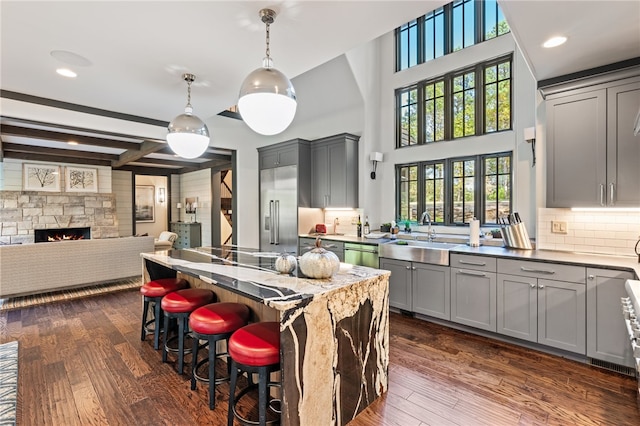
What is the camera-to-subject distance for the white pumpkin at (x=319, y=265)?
1972mm

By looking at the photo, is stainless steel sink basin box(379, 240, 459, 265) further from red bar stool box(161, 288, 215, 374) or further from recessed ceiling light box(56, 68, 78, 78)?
recessed ceiling light box(56, 68, 78, 78)

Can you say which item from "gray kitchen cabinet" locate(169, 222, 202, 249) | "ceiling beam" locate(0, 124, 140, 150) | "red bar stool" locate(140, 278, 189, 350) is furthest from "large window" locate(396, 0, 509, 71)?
"gray kitchen cabinet" locate(169, 222, 202, 249)

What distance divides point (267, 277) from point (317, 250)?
0.39 metres

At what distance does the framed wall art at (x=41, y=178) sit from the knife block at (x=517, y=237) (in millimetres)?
9323

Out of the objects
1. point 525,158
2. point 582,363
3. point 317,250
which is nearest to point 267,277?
point 317,250

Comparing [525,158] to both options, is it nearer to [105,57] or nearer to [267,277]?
[267,277]

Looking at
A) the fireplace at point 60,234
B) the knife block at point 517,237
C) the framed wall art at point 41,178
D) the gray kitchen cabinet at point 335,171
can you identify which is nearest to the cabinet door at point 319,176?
the gray kitchen cabinet at point 335,171

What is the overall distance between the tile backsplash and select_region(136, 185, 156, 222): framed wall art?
10498 mm

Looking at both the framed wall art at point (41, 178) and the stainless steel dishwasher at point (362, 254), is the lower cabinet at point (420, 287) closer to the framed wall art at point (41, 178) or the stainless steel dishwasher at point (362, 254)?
the stainless steel dishwasher at point (362, 254)

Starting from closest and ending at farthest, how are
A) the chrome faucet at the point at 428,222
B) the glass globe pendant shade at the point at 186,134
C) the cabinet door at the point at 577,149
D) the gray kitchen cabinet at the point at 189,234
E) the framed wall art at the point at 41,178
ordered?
the cabinet door at the point at 577,149, the glass globe pendant shade at the point at 186,134, the chrome faucet at the point at 428,222, the framed wall art at the point at 41,178, the gray kitchen cabinet at the point at 189,234

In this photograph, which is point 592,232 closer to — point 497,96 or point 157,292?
point 497,96

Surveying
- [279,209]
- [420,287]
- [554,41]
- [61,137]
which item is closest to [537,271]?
[420,287]

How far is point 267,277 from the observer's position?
2.07 meters

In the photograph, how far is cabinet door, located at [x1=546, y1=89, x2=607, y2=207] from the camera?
266 centimetres
